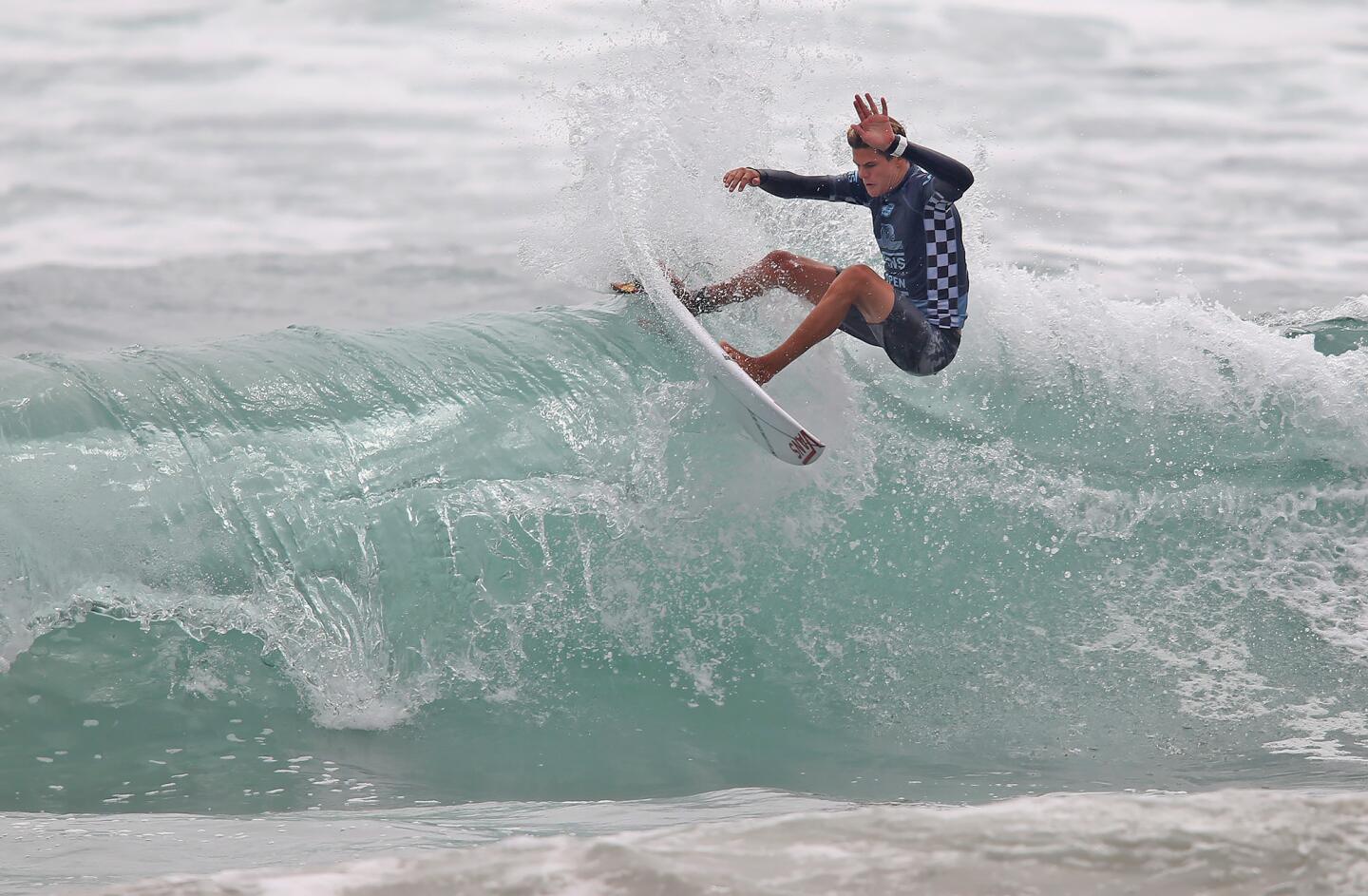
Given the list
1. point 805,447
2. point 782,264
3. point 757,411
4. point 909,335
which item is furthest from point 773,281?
point 805,447

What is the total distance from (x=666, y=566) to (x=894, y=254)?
139 cm

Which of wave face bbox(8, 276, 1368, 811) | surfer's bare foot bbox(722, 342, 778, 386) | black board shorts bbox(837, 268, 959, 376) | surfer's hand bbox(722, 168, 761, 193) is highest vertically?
surfer's hand bbox(722, 168, 761, 193)

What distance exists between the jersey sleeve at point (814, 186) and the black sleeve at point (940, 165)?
0.27 m

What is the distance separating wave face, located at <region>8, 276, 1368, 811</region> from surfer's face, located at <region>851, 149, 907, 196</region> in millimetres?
787

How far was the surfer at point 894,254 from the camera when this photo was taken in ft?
12.5

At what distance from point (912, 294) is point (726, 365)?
789 millimetres

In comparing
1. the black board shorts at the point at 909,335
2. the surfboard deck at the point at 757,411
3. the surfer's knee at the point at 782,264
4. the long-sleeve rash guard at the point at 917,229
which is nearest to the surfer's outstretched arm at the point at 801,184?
the long-sleeve rash guard at the point at 917,229

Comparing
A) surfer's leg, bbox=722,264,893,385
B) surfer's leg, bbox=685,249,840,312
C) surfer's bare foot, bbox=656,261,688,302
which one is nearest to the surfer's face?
surfer's leg, bbox=722,264,893,385

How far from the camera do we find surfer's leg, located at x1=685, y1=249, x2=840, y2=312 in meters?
4.26

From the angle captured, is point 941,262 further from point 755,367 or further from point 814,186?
point 755,367

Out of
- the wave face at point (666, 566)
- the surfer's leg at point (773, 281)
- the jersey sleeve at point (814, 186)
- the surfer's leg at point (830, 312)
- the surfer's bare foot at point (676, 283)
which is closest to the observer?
the wave face at point (666, 566)

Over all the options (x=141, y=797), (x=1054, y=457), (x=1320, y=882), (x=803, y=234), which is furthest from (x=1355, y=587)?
(x=141, y=797)

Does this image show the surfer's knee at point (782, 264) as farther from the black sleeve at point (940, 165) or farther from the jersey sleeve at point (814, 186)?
the black sleeve at point (940, 165)

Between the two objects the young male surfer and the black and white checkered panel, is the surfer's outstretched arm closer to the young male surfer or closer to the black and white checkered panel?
the young male surfer
